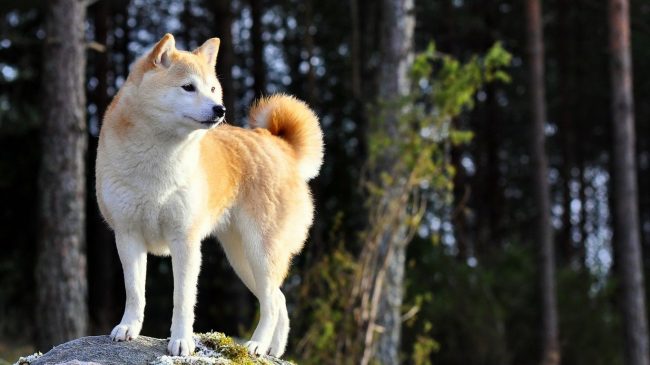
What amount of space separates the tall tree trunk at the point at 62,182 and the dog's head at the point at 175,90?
15.8 ft

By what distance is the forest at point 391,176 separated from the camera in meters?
9.10

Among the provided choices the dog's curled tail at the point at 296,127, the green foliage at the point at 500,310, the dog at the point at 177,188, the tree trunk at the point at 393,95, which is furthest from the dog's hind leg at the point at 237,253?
the green foliage at the point at 500,310

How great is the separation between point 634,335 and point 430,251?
356 cm

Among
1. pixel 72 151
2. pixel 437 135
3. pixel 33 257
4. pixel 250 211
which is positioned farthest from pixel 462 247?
pixel 250 211

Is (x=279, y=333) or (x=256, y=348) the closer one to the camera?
(x=256, y=348)

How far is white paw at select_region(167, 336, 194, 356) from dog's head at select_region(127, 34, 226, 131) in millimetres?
969

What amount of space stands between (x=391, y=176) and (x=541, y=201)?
5.60 metres

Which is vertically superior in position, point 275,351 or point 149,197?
point 149,197

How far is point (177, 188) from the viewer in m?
4.38

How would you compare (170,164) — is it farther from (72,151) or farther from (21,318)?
(21,318)

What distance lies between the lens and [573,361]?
15109 millimetres

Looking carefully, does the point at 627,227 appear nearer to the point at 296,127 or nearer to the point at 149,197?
the point at 296,127

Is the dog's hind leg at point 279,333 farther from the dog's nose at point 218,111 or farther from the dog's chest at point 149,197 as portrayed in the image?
the dog's nose at point 218,111

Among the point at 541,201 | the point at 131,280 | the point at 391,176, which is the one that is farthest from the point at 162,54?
the point at 541,201
